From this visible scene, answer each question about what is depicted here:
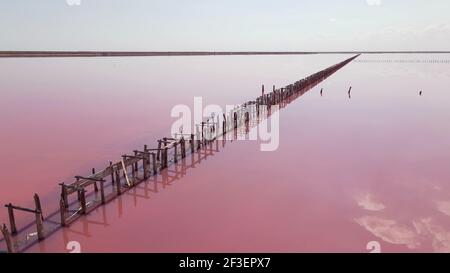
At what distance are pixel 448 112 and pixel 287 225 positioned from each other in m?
23.2

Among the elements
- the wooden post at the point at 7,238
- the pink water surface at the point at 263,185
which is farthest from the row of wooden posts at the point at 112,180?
the pink water surface at the point at 263,185

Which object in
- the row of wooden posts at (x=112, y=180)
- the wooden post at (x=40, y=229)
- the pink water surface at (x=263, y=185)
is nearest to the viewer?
the wooden post at (x=40, y=229)

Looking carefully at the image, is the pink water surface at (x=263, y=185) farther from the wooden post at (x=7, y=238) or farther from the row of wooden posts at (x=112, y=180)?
the wooden post at (x=7, y=238)

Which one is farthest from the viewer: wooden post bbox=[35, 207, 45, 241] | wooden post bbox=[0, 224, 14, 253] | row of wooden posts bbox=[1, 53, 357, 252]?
row of wooden posts bbox=[1, 53, 357, 252]

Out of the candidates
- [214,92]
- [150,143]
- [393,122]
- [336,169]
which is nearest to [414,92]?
Answer: [393,122]

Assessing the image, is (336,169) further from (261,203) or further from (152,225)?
(152,225)

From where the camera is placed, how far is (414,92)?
37.7 meters

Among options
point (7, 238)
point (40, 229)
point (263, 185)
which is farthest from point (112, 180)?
point (263, 185)

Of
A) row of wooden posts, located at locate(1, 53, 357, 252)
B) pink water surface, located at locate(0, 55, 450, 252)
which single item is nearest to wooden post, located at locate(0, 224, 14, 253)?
row of wooden posts, located at locate(1, 53, 357, 252)

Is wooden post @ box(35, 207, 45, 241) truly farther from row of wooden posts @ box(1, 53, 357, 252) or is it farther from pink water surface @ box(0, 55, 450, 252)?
pink water surface @ box(0, 55, 450, 252)

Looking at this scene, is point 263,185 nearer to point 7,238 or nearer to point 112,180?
point 112,180

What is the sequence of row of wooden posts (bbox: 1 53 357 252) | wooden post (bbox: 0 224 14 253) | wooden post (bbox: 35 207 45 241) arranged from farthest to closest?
row of wooden posts (bbox: 1 53 357 252) < wooden post (bbox: 35 207 45 241) < wooden post (bbox: 0 224 14 253)

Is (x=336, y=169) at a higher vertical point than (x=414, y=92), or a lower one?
lower

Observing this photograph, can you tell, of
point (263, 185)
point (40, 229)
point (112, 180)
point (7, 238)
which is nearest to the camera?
point (7, 238)
